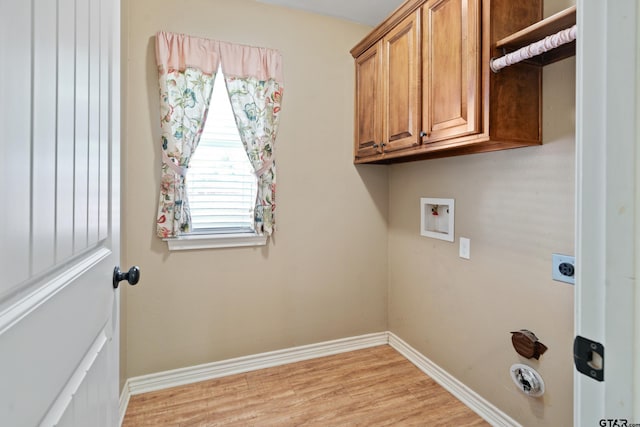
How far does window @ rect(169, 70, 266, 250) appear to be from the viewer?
2.19 metres

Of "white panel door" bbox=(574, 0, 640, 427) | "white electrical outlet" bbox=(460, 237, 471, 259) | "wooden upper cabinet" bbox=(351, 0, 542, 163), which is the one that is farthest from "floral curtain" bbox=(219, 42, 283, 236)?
"white panel door" bbox=(574, 0, 640, 427)

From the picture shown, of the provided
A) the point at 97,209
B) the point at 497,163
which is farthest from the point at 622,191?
the point at 497,163

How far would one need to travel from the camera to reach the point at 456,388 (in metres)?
2.01

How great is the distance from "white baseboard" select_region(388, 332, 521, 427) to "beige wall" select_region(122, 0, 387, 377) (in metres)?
0.32

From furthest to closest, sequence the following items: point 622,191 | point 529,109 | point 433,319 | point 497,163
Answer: point 433,319, point 497,163, point 529,109, point 622,191

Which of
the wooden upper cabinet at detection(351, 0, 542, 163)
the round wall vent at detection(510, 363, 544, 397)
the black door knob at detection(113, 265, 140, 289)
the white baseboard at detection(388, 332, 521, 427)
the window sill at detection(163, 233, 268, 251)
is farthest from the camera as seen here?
the window sill at detection(163, 233, 268, 251)

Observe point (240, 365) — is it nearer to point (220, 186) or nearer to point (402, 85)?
point (220, 186)

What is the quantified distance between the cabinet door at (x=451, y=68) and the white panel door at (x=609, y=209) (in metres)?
1.00

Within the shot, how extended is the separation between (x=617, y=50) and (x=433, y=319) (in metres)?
2.07

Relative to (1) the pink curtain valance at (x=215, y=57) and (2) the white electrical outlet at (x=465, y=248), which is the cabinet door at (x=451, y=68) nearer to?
(2) the white electrical outlet at (x=465, y=248)

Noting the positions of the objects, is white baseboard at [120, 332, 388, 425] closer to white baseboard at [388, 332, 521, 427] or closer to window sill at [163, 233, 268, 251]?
white baseboard at [388, 332, 521, 427]

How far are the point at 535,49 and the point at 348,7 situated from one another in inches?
63.1

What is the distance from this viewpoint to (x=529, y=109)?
1.47 m

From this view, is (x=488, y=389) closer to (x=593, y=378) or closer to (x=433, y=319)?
(x=433, y=319)
